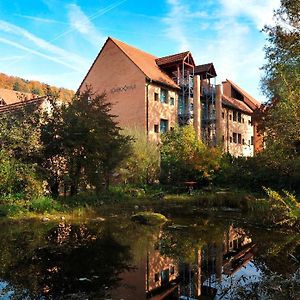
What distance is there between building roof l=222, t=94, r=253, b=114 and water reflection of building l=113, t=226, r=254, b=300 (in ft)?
118

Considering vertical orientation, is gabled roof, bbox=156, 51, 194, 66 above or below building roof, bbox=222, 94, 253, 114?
above

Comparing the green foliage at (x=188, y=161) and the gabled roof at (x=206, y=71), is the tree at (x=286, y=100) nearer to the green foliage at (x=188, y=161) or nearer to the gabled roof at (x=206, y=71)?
the green foliage at (x=188, y=161)

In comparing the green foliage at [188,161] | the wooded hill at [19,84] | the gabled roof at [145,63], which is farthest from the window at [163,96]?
the wooded hill at [19,84]

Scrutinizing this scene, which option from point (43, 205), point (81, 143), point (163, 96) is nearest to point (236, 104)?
point (163, 96)

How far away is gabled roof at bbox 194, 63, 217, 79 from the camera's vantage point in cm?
4281

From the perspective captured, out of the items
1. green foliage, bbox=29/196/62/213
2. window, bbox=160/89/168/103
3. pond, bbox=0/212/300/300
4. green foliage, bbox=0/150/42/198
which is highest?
window, bbox=160/89/168/103

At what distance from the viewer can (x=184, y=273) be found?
930 centimetres

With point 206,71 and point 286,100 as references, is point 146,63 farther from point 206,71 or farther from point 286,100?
point 286,100

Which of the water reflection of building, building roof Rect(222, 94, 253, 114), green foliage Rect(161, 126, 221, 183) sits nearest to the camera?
the water reflection of building

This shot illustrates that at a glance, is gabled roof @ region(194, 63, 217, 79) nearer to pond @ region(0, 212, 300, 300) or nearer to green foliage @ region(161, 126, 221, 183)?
green foliage @ region(161, 126, 221, 183)

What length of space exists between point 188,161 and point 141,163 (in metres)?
3.55

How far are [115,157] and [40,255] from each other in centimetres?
1185

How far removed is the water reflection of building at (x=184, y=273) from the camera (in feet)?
25.9

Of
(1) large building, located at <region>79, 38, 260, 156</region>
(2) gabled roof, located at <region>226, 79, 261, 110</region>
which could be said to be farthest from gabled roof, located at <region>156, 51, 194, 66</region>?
(2) gabled roof, located at <region>226, 79, 261, 110</region>
